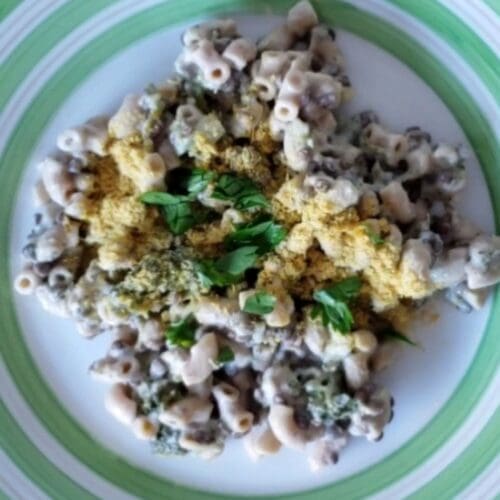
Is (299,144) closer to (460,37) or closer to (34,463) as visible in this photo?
(460,37)

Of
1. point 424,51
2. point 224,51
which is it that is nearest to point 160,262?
point 224,51

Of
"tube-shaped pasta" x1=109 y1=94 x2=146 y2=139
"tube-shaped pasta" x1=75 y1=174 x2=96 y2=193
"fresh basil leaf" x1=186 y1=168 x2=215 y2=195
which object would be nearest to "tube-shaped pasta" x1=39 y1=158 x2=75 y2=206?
"tube-shaped pasta" x1=75 y1=174 x2=96 y2=193

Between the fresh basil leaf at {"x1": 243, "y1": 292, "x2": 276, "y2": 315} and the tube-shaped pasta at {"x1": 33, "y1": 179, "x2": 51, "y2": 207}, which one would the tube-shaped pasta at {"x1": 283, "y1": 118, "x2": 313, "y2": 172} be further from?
the tube-shaped pasta at {"x1": 33, "y1": 179, "x2": 51, "y2": 207}

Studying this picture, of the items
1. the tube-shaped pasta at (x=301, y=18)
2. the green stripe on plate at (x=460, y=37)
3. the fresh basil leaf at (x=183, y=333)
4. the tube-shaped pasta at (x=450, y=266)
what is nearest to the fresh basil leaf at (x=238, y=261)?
the fresh basil leaf at (x=183, y=333)

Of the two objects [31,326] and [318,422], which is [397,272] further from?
[31,326]

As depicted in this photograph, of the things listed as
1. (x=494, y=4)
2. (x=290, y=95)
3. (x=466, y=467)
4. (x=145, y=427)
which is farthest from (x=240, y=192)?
(x=466, y=467)

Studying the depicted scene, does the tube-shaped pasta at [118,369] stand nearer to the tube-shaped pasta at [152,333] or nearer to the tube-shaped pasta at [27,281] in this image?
the tube-shaped pasta at [152,333]
